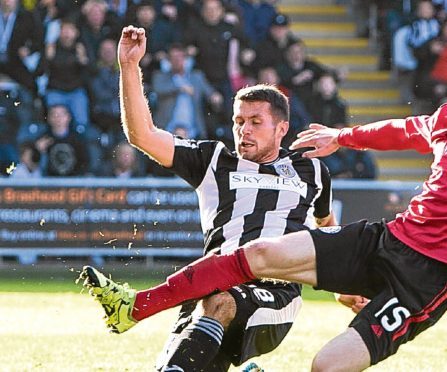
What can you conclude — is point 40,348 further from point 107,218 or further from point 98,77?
point 98,77

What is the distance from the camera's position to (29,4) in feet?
50.3

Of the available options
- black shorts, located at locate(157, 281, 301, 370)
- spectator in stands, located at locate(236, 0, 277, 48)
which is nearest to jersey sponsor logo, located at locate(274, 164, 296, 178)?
black shorts, located at locate(157, 281, 301, 370)

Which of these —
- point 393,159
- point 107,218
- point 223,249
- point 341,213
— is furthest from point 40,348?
point 393,159

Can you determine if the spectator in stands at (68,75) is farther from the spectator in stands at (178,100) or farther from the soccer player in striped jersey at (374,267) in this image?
the soccer player in striped jersey at (374,267)

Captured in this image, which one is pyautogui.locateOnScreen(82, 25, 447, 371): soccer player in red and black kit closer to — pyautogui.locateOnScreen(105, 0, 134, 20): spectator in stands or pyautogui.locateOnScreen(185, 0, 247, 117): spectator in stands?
pyautogui.locateOnScreen(185, 0, 247, 117): spectator in stands

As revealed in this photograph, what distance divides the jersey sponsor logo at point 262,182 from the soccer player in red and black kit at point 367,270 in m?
0.74

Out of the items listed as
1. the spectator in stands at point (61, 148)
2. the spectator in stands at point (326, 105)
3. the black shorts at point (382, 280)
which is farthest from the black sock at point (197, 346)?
the spectator in stands at point (326, 105)

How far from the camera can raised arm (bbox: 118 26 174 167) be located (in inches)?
244

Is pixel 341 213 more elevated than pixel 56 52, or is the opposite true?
pixel 56 52

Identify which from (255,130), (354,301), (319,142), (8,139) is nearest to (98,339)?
(354,301)

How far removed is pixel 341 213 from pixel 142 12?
3.52m

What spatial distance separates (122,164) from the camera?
565 inches

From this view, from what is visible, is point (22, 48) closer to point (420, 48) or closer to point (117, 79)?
point (117, 79)

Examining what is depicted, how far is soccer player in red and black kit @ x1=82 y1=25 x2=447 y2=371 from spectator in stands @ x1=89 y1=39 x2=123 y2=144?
8810 millimetres
